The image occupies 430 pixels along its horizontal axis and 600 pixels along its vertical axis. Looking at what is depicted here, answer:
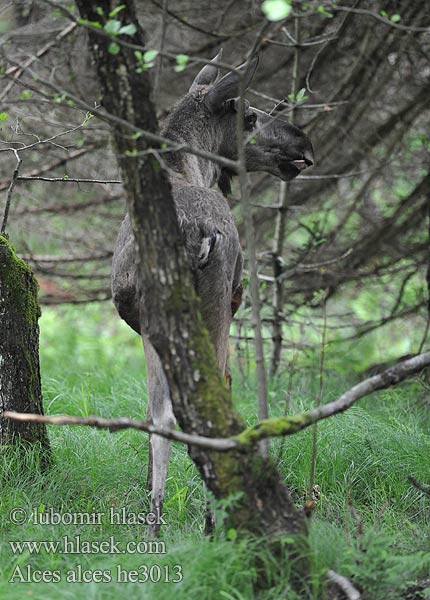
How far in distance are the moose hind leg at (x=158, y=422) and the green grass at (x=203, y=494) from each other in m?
0.19

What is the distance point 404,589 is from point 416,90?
666 centimetres

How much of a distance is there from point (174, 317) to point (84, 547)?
1.33m

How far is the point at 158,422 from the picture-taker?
4789mm

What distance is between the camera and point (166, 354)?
12.4 feet

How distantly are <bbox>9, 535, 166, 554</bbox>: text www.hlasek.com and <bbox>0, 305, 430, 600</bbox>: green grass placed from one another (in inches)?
2.0

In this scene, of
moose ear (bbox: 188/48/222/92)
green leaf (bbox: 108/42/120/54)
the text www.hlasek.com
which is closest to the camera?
green leaf (bbox: 108/42/120/54)

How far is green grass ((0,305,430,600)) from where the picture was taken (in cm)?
360

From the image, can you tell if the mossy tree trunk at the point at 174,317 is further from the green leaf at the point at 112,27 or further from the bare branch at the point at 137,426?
the green leaf at the point at 112,27

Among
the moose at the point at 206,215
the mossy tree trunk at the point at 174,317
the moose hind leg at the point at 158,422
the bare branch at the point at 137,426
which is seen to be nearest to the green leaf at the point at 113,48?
the mossy tree trunk at the point at 174,317

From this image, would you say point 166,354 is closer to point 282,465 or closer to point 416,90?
point 282,465

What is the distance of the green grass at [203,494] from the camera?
3600 millimetres

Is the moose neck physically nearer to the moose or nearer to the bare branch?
the moose

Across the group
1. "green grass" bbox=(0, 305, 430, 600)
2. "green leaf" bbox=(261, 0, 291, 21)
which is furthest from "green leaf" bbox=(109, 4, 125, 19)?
"green grass" bbox=(0, 305, 430, 600)

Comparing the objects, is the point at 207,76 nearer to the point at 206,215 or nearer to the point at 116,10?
the point at 206,215
